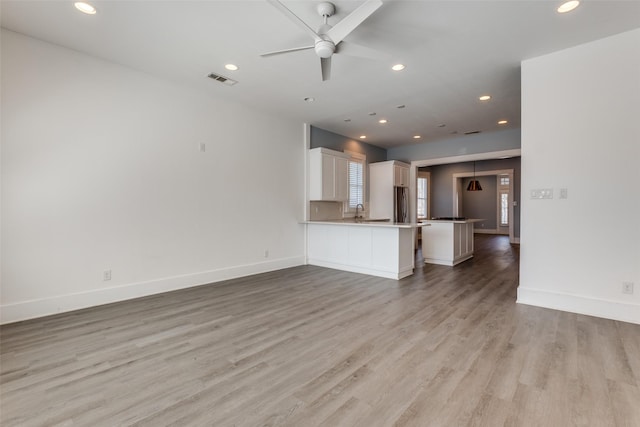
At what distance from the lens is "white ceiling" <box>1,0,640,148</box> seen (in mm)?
2570

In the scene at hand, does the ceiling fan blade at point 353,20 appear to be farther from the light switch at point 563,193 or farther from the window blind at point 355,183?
the window blind at point 355,183

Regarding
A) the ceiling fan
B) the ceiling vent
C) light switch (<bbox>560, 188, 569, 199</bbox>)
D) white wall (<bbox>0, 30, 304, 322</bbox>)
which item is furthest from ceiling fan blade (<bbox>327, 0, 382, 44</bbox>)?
light switch (<bbox>560, 188, 569, 199</bbox>)

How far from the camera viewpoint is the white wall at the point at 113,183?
3000mm

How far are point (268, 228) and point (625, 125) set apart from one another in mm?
4921

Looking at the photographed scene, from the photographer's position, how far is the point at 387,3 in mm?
2459

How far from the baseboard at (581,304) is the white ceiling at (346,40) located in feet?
9.06

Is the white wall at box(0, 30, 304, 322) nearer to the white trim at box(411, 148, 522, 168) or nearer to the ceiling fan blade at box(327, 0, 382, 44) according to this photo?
the ceiling fan blade at box(327, 0, 382, 44)

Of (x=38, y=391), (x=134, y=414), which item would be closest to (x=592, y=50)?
(x=134, y=414)

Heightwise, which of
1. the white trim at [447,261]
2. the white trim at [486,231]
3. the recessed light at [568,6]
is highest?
the recessed light at [568,6]

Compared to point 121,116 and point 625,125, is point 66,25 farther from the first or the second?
point 625,125

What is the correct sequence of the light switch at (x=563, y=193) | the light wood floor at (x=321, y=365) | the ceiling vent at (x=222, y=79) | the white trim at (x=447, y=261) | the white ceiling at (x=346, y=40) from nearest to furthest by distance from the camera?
the light wood floor at (x=321, y=365)
the white ceiling at (x=346, y=40)
the light switch at (x=563, y=193)
the ceiling vent at (x=222, y=79)
the white trim at (x=447, y=261)

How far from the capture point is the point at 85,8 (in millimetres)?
2590

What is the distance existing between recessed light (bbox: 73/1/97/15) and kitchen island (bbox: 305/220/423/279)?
4.23 m

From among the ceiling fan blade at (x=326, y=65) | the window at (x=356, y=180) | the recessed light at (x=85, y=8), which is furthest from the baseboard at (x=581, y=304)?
the recessed light at (x=85, y=8)
